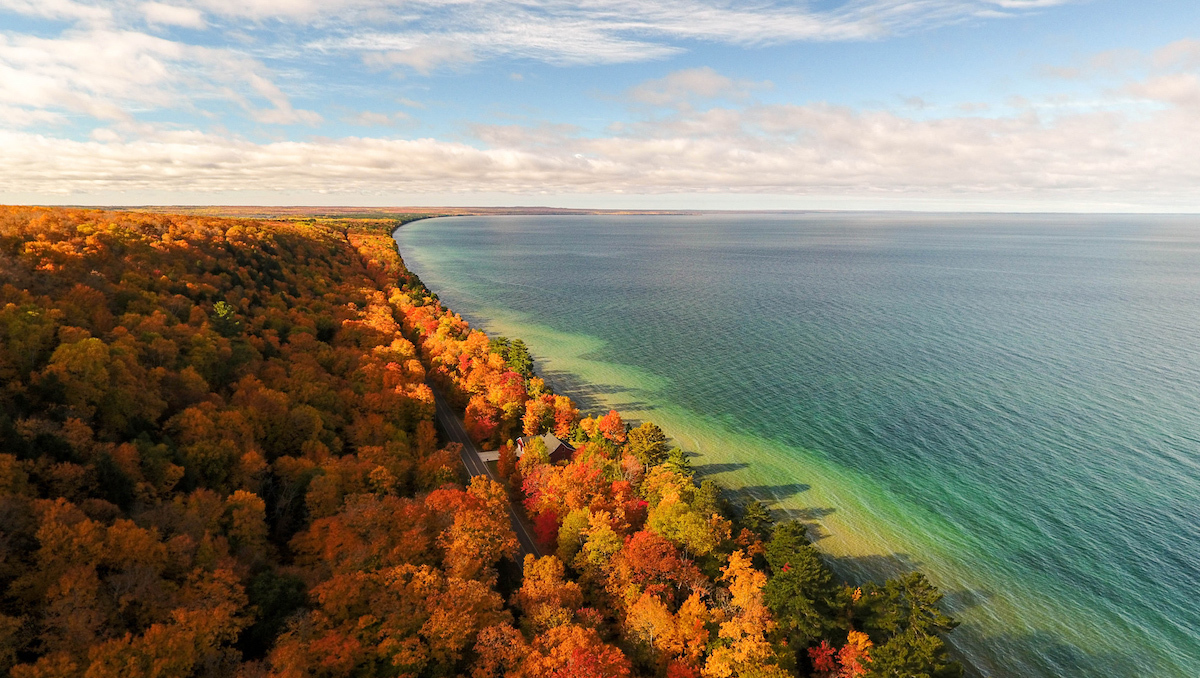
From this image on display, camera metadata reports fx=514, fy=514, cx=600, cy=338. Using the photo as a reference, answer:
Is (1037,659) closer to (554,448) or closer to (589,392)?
(554,448)

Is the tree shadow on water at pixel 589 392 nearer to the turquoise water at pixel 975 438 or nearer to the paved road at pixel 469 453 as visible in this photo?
the turquoise water at pixel 975 438

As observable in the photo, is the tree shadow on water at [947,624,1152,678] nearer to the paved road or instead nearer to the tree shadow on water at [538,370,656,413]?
the paved road

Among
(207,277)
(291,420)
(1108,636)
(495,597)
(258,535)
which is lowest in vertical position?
(1108,636)

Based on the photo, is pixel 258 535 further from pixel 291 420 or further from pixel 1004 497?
pixel 1004 497

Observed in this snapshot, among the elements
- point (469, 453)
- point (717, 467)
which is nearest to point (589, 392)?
point (469, 453)

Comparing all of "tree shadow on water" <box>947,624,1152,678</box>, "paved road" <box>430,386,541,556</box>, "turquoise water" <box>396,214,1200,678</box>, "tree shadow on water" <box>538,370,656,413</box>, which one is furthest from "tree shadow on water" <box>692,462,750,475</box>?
"tree shadow on water" <box>947,624,1152,678</box>

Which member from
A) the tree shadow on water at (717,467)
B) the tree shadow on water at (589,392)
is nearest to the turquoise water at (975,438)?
the tree shadow on water at (717,467)

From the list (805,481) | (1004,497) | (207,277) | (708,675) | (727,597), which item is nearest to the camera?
(708,675)

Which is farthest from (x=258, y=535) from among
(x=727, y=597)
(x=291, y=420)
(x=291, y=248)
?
(x=291, y=248)
